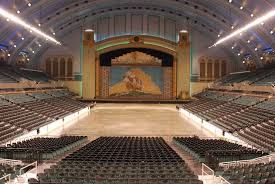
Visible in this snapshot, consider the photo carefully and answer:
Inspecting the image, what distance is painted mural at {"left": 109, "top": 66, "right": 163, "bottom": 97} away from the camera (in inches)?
1913

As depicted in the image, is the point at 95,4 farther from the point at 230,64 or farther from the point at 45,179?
the point at 45,179

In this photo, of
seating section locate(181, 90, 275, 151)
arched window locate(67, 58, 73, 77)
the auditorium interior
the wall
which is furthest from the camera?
arched window locate(67, 58, 73, 77)

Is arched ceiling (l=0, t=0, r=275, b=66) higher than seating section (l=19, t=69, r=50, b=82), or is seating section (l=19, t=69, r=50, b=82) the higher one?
arched ceiling (l=0, t=0, r=275, b=66)

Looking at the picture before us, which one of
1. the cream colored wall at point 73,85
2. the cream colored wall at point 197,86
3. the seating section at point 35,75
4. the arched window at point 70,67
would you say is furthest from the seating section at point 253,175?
the arched window at point 70,67

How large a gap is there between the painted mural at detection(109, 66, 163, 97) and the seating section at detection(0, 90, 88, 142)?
1312 cm

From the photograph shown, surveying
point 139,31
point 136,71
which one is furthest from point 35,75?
point 139,31

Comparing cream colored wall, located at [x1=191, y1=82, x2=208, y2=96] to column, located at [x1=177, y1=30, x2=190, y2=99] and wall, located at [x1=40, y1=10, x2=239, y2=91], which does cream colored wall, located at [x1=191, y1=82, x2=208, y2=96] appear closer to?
column, located at [x1=177, y1=30, x2=190, y2=99]

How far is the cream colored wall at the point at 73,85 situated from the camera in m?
48.5

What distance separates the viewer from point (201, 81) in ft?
159

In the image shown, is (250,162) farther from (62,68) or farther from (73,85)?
(62,68)

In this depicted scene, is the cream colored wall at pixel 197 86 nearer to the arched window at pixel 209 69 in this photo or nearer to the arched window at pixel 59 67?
the arched window at pixel 209 69

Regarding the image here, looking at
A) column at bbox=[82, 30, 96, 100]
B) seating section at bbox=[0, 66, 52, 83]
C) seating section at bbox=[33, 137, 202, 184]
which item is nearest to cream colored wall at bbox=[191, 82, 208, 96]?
column at bbox=[82, 30, 96, 100]

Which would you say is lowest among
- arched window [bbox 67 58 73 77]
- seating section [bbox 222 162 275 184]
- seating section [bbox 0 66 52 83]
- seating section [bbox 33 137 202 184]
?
seating section [bbox 33 137 202 184]

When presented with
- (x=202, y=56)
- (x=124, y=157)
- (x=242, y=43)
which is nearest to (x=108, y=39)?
(x=202, y=56)
